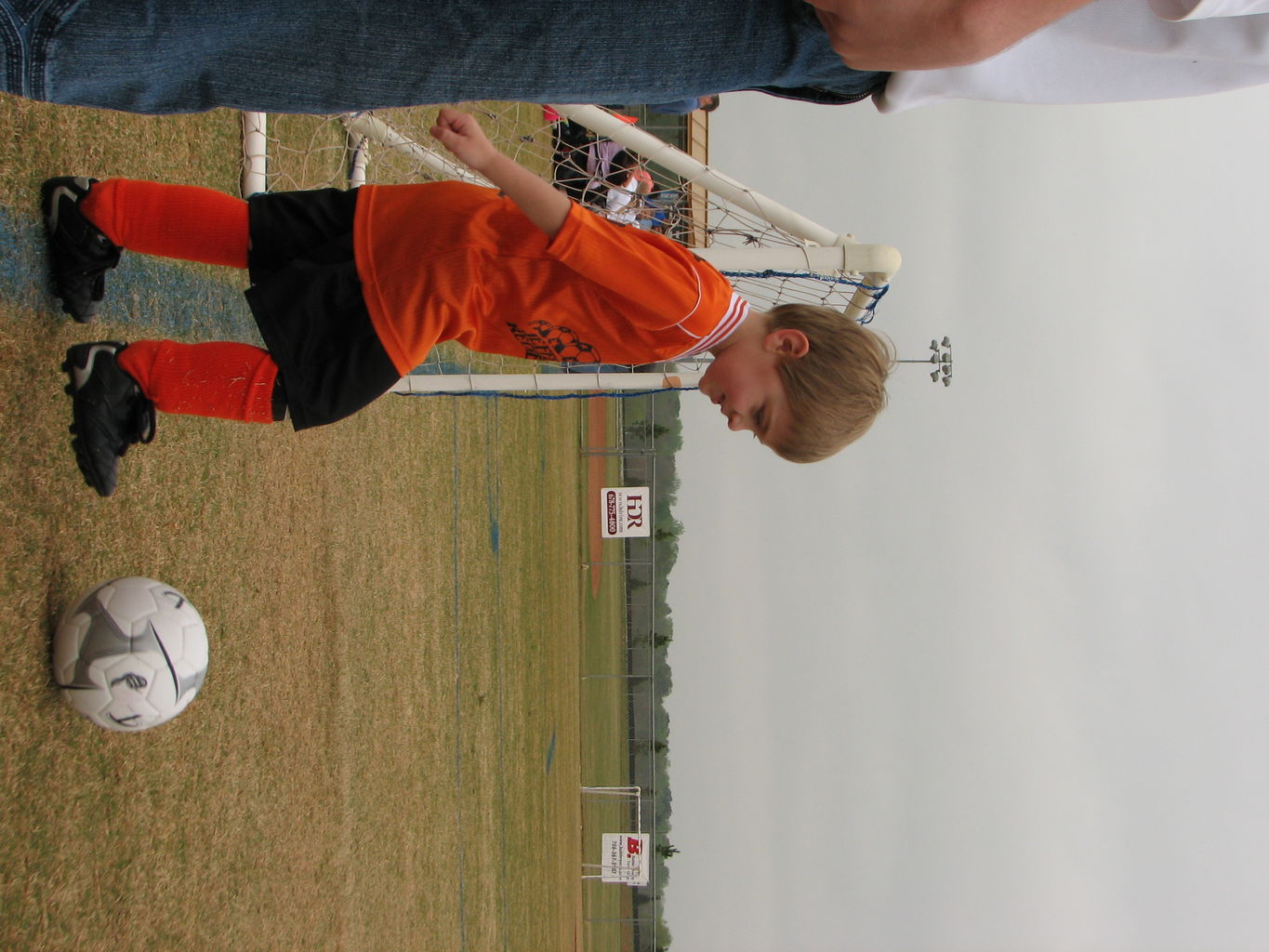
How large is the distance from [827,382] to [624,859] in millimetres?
8193

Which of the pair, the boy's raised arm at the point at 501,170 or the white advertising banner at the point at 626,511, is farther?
the white advertising banner at the point at 626,511

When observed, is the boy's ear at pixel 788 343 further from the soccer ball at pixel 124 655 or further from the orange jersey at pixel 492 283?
the soccer ball at pixel 124 655

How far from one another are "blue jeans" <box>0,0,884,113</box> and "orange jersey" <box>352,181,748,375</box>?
0.66 metres

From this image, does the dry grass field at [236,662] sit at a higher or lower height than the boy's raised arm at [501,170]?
lower

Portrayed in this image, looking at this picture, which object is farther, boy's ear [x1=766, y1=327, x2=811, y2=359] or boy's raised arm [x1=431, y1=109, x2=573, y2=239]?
boy's ear [x1=766, y1=327, x2=811, y2=359]

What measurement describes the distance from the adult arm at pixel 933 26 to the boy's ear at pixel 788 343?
955mm

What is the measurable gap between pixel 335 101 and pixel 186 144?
6.94 feet

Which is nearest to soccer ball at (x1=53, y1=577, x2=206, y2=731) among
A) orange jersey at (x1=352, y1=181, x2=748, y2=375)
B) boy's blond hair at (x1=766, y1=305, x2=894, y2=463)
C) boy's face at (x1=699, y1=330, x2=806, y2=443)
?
orange jersey at (x1=352, y1=181, x2=748, y2=375)

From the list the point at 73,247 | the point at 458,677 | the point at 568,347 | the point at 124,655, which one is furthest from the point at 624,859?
the point at 73,247

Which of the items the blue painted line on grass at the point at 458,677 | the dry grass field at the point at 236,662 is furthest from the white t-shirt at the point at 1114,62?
the blue painted line on grass at the point at 458,677

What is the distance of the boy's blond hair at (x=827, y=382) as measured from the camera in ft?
6.88

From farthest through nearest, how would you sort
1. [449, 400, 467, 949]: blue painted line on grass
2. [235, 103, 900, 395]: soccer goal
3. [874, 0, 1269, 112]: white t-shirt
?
[449, 400, 467, 949]: blue painted line on grass → [235, 103, 900, 395]: soccer goal → [874, 0, 1269, 112]: white t-shirt

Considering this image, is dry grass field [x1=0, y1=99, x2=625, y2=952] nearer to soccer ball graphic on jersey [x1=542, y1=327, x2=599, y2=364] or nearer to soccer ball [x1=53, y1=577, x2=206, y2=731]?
soccer ball [x1=53, y1=577, x2=206, y2=731]

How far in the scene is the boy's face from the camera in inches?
84.2
